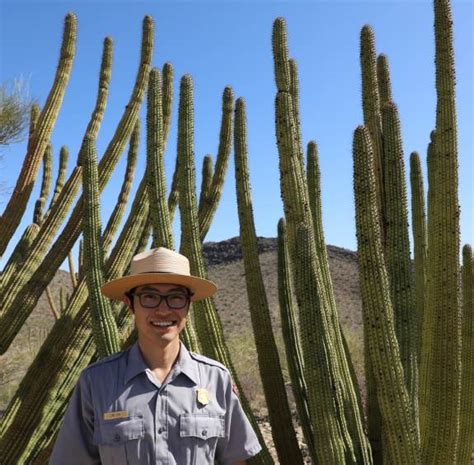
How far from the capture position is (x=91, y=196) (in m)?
4.11

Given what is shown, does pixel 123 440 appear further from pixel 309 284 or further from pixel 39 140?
pixel 39 140

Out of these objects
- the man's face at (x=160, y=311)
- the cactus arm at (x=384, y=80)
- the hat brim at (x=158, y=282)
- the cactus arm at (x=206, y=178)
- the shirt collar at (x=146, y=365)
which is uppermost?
the cactus arm at (x=384, y=80)

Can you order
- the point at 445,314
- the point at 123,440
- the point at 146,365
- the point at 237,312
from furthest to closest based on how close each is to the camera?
the point at 237,312 → the point at 445,314 → the point at 146,365 → the point at 123,440

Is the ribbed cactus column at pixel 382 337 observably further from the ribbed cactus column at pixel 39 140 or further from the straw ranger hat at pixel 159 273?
the ribbed cactus column at pixel 39 140

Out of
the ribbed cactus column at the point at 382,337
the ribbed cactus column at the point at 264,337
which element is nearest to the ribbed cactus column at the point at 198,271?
the ribbed cactus column at the point at 264,337

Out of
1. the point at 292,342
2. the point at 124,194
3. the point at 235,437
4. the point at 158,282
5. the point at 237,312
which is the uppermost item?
the point at 237,312

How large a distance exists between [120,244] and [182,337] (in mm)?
1581

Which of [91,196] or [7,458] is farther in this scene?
[7,458]

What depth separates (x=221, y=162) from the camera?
5500 millimetres

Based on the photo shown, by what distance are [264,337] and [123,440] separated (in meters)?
2.33

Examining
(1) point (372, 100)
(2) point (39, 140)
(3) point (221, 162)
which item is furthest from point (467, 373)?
(2) point (39, 140)

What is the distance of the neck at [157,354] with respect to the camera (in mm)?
2639

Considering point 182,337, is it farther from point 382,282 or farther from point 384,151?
point 384,151

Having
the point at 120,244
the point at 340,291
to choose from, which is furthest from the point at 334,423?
the point at 340,291
